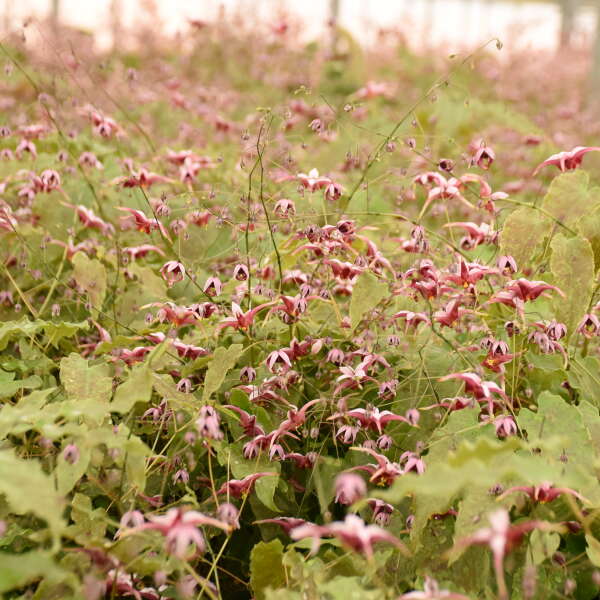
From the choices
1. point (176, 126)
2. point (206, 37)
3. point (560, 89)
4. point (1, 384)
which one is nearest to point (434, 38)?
point (560, 89)

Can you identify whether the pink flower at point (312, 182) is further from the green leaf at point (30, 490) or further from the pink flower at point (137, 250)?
the green leaf at point (30, 490)

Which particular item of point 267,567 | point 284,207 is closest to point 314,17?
point 284,207

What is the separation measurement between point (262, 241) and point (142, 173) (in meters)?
0.31

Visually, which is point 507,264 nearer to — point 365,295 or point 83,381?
point 365,295

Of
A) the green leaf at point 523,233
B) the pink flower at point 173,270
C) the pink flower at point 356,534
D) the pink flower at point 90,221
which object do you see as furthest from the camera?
the pink flower at point 90,221

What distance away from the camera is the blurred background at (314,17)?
674 centimetres

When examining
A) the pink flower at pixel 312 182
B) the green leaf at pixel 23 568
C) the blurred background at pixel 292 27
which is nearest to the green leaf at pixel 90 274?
the pink flower at pixel 312 182

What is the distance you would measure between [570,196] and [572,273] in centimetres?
24

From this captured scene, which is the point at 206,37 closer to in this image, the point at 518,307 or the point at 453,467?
the point at 518,307

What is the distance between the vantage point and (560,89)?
261 inches

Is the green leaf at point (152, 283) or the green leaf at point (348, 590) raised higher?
the green leaf at point (152, 283)

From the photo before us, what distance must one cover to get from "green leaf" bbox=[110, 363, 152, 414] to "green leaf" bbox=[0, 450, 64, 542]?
21 centimetres

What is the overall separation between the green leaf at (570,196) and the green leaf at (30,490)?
118 centimetres

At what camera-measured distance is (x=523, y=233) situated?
165 cm
